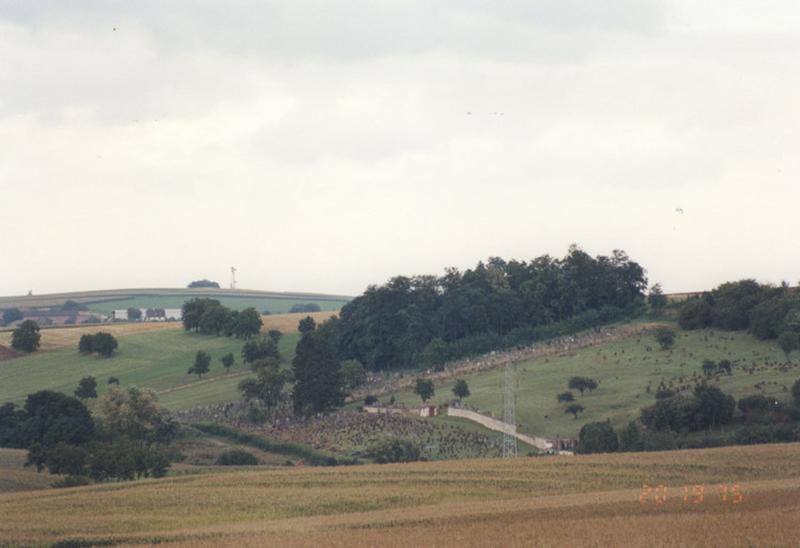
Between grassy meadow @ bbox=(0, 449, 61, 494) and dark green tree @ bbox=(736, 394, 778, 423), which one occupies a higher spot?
dark green tree @ bbox=(736, 394, 778, 423)

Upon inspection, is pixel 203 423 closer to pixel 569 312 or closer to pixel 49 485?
pixel 49 485

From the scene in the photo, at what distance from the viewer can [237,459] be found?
4759 inches

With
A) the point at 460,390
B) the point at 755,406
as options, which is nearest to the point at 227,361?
the point at 460,390

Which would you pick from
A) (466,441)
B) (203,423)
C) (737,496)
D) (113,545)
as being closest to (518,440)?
(466,441)

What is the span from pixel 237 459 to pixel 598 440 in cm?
3428

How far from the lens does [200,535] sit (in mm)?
62688

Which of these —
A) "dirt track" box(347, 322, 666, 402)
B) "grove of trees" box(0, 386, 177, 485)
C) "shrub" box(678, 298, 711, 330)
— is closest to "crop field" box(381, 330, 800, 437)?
"shrub" box(678, 298, 711, 330)

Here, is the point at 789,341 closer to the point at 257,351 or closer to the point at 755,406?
the point at 755,406

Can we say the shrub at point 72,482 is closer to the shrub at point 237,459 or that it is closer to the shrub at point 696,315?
the shrub at point 237,459

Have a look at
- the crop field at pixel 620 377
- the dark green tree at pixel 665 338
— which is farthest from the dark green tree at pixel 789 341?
the dark green tree at pixel 665 338

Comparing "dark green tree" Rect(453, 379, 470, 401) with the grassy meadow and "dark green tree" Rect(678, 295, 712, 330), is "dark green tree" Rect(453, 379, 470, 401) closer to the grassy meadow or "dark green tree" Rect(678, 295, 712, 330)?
"dark green tree" Rect(678, 295, 712, 330)

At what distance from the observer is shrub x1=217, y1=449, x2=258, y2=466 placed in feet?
395

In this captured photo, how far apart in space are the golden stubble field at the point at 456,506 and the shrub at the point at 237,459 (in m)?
27.3
